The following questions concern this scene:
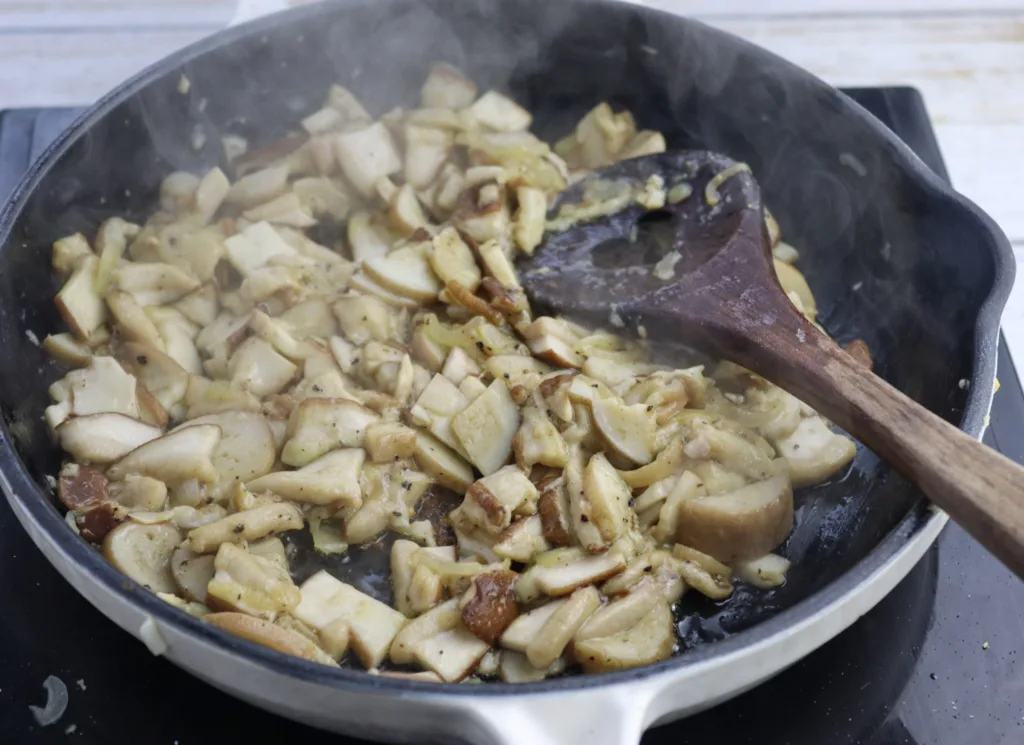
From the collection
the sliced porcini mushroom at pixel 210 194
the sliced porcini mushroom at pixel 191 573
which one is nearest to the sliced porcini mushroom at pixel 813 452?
the sliced porcini mushroom at pixel 191 573

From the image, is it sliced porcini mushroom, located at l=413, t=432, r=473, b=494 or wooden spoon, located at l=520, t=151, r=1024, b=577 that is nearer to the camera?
wooden spoon, located at l=520, t=151, r=1024, b=577

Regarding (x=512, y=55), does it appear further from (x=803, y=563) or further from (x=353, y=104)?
(x=803, y=563)

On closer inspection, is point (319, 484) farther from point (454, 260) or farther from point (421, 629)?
point (454, 260)

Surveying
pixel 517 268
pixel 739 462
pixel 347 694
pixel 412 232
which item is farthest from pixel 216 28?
pixel 347 694

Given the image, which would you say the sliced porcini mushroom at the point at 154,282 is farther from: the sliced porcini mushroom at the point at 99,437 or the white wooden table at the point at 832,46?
the white wooden table at the point at 832,46

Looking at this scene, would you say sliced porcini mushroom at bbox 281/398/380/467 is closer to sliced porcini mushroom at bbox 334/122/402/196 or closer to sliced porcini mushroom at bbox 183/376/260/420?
sliced porcini mushroom at bbox 183/376/260/420

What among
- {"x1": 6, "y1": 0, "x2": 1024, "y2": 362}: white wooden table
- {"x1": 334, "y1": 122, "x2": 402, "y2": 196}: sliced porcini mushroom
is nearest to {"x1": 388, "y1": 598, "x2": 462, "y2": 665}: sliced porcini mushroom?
{"x1": 334, "y1": 122, "x2": 402, "y2": 196}: sliced porcini mushroom
